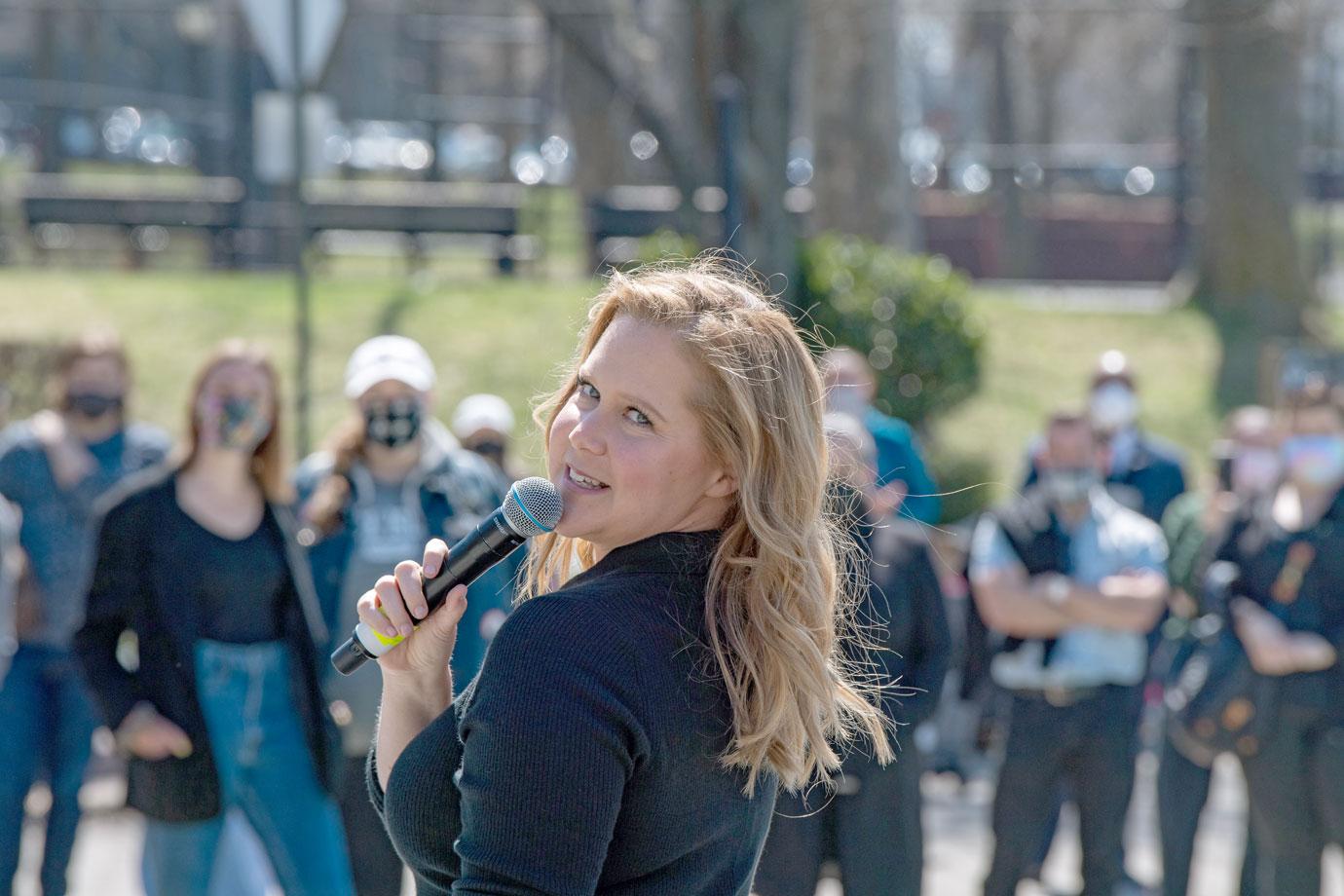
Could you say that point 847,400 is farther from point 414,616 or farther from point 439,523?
point 414,616

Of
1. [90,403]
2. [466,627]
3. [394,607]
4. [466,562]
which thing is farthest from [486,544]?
[90,403]

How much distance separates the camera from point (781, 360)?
7.30 ft

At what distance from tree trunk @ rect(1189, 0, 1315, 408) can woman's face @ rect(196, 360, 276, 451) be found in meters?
12.2

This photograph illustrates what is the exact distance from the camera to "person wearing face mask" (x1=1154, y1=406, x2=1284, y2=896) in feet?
20.6

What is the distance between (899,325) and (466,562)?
938 cm

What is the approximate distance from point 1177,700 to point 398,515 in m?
2.82

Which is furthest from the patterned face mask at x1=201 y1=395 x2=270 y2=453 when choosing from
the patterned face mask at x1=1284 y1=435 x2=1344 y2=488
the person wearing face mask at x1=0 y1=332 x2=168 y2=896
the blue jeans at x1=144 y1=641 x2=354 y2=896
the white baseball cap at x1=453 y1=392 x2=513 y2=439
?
the patterned face mask at x1=1284 y1=435 x2=1344 y2=488

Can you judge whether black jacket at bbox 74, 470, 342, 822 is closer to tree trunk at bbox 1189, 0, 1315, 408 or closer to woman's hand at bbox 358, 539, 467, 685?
woman's hand at bbox 358, 539, 467, 685

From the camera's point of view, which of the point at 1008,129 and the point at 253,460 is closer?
the point at 253,460

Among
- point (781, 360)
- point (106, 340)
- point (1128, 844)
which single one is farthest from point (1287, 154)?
point (781, 360)

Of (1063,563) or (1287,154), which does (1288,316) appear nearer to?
(1287,154)

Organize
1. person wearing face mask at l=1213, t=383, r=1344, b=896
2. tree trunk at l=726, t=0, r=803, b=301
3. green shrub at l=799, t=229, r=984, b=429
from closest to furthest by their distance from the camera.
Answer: person wearing face mask at l=1213, t=383, r=1344, b=896, tree trunk at l=726, t=0, r=803, b=301, green shrub at l=799, t=229, r=984, b=429

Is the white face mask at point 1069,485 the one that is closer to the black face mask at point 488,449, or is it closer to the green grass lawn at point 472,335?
the black face mask at point 488,449

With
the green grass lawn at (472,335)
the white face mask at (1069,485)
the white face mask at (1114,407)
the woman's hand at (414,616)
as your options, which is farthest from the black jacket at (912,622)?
the green grass lawn at (472,335)
